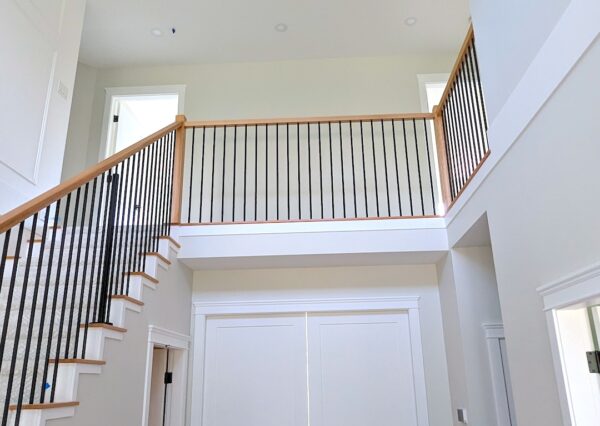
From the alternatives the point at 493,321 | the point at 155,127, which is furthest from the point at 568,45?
the point at 155,127

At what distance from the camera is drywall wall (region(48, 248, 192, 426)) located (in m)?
2.42

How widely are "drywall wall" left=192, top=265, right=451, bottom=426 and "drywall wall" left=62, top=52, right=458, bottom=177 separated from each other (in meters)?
1.99

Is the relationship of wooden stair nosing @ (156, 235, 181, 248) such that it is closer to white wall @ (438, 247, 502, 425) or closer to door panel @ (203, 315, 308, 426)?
door panel @ (203, 315, 308, 426)

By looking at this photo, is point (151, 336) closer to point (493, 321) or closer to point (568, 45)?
point (493, 321)

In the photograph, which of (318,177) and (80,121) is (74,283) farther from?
(80,121)

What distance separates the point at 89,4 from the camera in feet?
16.0

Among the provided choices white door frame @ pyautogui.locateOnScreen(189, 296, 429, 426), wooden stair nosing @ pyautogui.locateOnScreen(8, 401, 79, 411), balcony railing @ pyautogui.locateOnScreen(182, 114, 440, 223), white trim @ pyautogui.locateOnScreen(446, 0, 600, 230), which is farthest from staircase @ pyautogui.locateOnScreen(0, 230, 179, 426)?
white trim @ pyautogui.locateOnScreen(446, 0, 600, 230)

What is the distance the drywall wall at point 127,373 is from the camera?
2418 millimetres

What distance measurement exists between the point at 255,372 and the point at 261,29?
3597 mm

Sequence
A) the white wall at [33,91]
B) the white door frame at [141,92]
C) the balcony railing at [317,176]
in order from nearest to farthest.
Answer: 1. the white wall at [33,91]
2. the balcony railing at [317,176]
3. the white door frame at [141,92]

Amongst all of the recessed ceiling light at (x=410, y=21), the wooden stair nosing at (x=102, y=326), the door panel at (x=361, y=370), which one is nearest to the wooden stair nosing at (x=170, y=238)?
the wooden stair nosing at (x=102, y=326)

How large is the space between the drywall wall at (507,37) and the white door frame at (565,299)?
42.2 inches

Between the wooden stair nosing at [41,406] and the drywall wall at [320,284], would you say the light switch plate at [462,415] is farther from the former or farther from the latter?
the wooden stair nosing at [41,406]

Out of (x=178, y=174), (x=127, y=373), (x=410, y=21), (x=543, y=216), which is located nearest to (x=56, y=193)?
(x=127, y=373)
